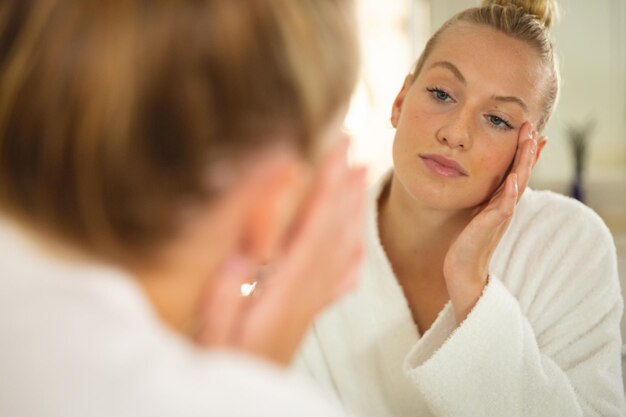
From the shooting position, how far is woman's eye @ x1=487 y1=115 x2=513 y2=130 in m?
1.12

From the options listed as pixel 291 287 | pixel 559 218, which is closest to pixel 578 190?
pixel 559 218

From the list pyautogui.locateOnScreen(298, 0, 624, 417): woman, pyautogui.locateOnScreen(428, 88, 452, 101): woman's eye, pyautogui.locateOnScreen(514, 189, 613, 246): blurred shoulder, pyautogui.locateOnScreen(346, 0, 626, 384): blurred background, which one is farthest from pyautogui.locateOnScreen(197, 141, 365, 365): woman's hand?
pyautogui.locateOnScreen(346, 0, 626, 384): blurred background

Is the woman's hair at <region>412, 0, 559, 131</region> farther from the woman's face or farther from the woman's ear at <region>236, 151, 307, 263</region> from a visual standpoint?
the woman's ear at <region>236, 151, 307, 263</region>

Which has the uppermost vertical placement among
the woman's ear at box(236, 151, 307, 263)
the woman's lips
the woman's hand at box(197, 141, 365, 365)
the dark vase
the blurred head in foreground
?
the blurred head in foreground

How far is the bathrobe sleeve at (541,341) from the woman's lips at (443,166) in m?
0.17

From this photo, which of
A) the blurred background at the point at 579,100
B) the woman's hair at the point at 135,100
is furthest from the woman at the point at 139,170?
the blurred background at the point at 579,100

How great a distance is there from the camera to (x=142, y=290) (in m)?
0.48

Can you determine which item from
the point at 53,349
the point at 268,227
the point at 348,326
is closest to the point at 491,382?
the point at 348,326

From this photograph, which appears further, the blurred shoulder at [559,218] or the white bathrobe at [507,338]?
the blurred shoulder at [559,218]

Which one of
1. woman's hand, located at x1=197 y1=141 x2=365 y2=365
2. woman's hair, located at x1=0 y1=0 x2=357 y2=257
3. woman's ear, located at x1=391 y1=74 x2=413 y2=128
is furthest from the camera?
woman's ear, located at x1=391 y1=74 x2=413 y2=128

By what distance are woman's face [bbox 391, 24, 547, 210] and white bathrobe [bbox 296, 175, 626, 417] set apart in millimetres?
145

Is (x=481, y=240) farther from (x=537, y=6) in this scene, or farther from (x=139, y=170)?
(x=139, y=170)

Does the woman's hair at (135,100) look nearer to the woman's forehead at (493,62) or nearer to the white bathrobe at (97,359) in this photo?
the white bathrobe at (97,359)

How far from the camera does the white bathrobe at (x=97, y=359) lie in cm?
42
